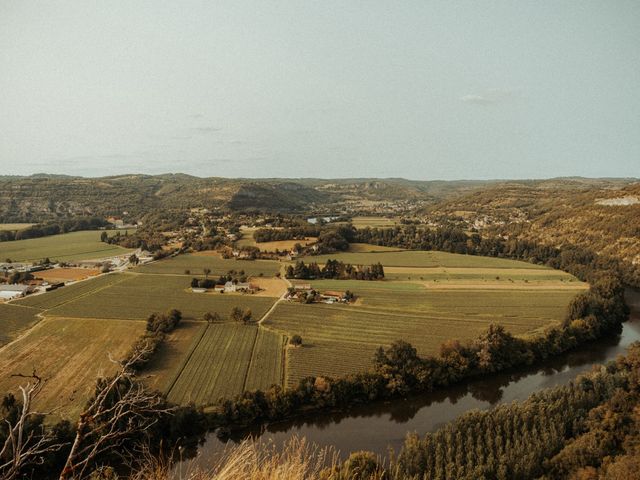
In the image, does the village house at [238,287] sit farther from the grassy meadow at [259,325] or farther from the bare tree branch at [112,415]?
the bare tree branch at [112,415]

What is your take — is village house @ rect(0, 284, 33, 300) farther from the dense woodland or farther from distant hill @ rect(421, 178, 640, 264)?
distant hill @ rect(421, 178, 640, 264)

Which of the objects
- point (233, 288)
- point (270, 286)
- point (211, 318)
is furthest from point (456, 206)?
point (211, 318)

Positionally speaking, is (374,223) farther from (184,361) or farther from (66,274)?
(184,361)

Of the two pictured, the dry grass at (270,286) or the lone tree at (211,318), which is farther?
the dry grass at (270,286)

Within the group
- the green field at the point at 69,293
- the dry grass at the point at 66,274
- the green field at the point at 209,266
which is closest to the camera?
the green field at the point at 69,293

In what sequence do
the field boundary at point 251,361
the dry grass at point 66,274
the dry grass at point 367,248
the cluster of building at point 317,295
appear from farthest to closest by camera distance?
the dry grass at point 367,248 < the dry grass at point 66,274 < the cluster of building at point 317,295 < the field boundary at point 251,361

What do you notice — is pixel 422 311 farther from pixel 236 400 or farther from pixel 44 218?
pixel 44 218

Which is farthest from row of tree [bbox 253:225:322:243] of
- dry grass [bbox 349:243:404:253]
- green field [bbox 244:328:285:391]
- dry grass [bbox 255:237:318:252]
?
green field [bbox 244:328:285:391]

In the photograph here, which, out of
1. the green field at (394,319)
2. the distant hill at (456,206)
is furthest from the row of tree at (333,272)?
the distant hill at (456,206)
